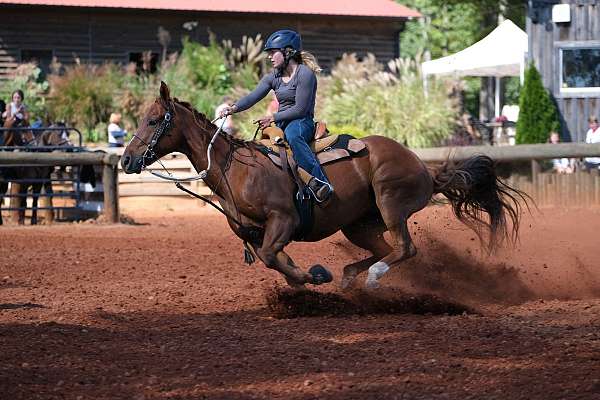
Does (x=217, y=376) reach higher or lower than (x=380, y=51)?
lower

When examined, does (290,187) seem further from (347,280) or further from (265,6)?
(265,6)

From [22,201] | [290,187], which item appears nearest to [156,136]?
[290,187]

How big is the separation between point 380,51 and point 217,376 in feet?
102

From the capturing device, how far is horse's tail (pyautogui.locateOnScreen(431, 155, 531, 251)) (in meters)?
9.63

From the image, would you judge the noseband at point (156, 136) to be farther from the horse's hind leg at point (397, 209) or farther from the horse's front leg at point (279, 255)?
the horse's hind leg at point (397, 209)

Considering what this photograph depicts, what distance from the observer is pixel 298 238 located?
9094 millimetres

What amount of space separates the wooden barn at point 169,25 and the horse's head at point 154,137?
907 inches

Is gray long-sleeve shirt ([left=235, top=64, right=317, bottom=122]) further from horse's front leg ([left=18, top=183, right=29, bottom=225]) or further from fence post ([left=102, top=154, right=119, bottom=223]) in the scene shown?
horse's front leg ([left=18, top=183, right=29, bottom=225])

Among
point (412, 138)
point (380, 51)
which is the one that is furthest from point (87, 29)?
point (412, 138)

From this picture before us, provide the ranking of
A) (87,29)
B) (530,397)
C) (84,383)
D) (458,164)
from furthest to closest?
(87,29) → (458,164) → (84,383) → (530,397)

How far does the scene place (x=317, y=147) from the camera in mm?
9047

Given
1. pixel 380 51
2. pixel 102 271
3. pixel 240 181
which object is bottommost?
pixel 102 271

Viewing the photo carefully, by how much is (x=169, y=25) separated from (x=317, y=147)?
25.9 metres

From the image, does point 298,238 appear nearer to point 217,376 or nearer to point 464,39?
point 217,376
